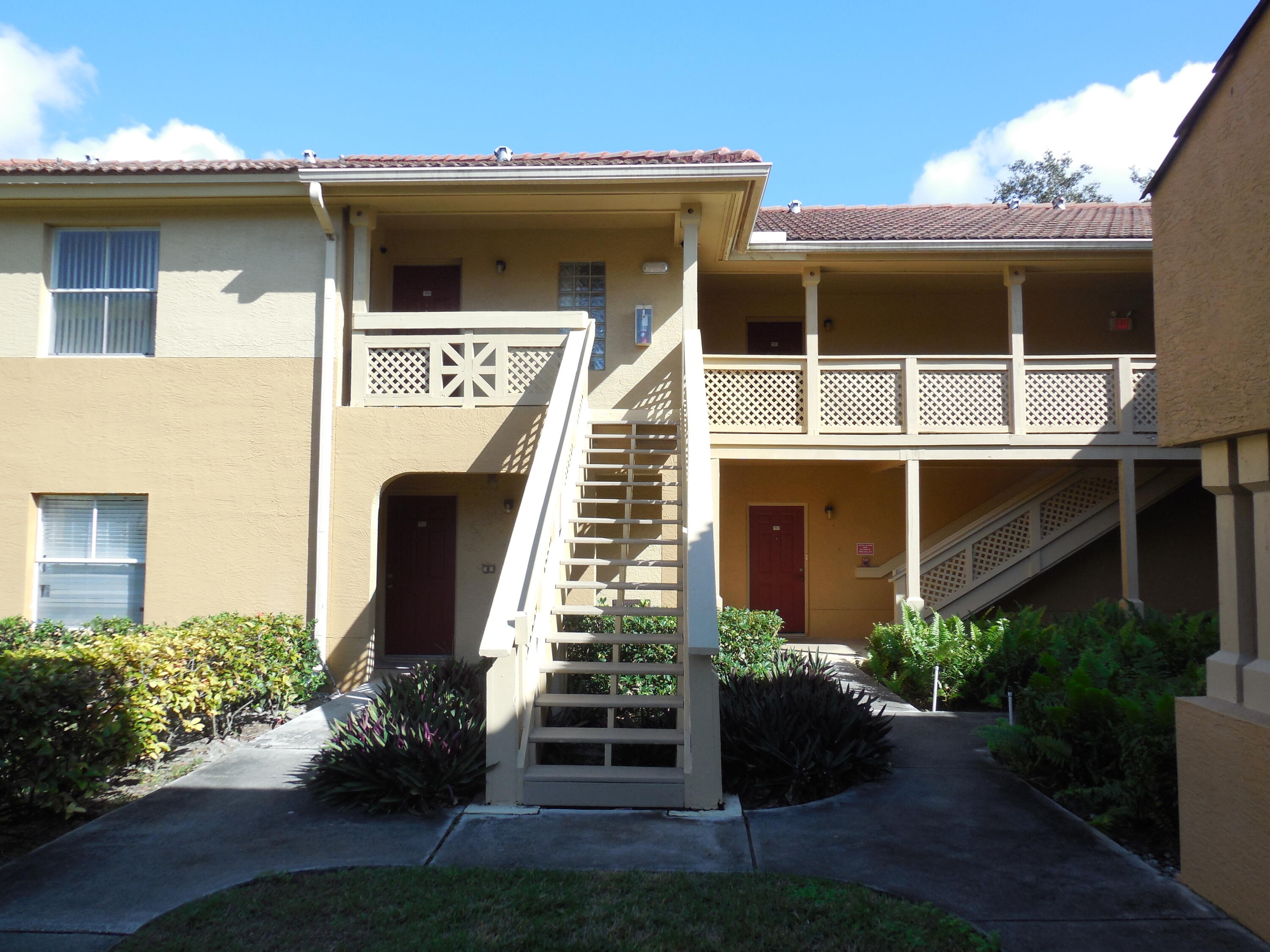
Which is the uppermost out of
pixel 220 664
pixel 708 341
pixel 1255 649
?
pixel 708 341

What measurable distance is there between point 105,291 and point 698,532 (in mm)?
8121

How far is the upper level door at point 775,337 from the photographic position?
14.7 meters

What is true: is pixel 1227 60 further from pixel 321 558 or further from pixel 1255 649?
pixel 321 558

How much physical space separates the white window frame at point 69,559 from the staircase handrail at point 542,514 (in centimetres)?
513

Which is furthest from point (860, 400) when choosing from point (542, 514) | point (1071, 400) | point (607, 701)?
point (607, 701)

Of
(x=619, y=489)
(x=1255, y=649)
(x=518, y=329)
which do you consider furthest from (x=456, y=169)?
(x=1255, y=649)

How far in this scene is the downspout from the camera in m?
9.75

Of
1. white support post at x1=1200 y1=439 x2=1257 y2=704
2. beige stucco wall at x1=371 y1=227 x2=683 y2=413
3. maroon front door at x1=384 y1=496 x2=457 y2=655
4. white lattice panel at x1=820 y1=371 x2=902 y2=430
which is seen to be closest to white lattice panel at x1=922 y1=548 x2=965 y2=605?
white lattice panel at x1=820 y1=371 x2=902 y2=430

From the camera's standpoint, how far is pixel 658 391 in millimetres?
10812

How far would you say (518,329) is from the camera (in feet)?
35.5

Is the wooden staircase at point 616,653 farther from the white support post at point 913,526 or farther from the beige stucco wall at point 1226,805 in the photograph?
the white support post at point 913,526

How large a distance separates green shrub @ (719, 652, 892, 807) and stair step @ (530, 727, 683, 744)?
1.21ft

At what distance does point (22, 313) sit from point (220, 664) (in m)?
5.65

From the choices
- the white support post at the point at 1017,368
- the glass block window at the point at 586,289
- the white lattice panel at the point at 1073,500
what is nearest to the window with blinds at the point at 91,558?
the glass block window at the point at 586,289
